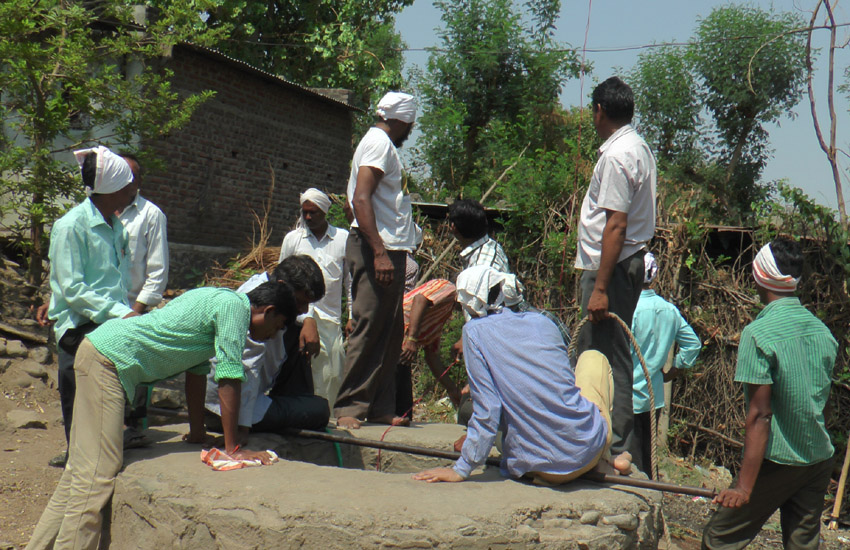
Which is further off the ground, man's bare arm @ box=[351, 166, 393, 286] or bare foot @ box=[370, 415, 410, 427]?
man's bare arm @ box=[351, 166, 393, 286]

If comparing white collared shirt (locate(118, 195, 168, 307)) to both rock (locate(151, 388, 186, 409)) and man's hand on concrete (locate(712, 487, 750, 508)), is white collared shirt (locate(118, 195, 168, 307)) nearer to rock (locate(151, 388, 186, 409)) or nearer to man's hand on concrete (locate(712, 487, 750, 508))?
rock (locate(151, 388, 186, 409))

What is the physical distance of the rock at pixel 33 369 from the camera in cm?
674

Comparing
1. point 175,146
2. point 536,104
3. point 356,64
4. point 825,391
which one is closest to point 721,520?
point 825,391

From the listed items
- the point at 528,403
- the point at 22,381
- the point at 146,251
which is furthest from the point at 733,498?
the point at 22,381

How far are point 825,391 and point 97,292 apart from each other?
3.33 metres

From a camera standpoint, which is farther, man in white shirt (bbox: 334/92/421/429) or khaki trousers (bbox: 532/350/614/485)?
man in white shirt (bbox: 334/92/421/429)

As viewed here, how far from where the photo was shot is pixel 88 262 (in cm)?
374

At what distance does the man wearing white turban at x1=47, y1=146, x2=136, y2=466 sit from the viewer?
3645 mm

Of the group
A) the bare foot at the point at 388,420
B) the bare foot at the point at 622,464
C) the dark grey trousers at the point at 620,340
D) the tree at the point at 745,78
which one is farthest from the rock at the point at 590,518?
the tree at the point at 745,78

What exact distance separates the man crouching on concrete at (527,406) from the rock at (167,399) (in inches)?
149

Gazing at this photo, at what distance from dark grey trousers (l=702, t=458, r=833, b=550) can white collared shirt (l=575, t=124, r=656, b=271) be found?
119cm

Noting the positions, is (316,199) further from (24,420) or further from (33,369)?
(33,369)

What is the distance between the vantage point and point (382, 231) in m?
4.48

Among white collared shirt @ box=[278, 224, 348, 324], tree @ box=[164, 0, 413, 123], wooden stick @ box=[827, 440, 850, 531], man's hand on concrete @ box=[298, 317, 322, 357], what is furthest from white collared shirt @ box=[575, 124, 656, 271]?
tree @ box=[164, 0, 413, 123]
